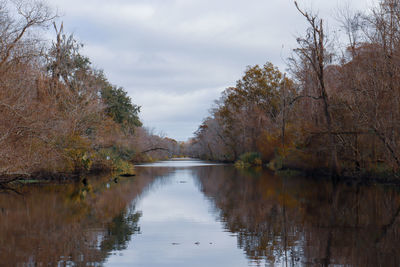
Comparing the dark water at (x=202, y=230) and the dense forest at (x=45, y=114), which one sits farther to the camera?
the dense forest at (x=45, y=114)

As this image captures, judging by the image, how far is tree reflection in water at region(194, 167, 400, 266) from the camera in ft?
26.2

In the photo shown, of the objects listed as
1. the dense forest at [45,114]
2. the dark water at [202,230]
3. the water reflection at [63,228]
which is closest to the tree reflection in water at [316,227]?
the dark water at [202,230]

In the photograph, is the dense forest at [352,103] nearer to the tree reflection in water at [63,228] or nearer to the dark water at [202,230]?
the dark water at [202,230]

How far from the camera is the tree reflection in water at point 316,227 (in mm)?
7979

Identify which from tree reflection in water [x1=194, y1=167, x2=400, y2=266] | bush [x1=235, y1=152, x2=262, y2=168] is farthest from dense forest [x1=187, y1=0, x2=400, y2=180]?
bush [x1=235, y1=152, x2=262, y2=168]

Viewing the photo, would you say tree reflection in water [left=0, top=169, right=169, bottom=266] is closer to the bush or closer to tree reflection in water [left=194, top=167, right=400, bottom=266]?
tree reflection in water [left=194, top=167, right=400, bottom=266]

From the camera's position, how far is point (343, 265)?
24.0 feet

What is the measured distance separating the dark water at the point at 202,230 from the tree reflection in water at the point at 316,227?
0.02 metres

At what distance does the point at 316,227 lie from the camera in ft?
36.0

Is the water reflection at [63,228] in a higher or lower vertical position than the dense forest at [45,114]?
lower

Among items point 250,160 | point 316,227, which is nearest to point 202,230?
point 316,227

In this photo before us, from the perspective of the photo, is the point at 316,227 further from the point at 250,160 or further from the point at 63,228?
the point at 250,160

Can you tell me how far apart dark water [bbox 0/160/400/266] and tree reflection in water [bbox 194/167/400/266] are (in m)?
0.02

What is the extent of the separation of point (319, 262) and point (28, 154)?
17059mm
